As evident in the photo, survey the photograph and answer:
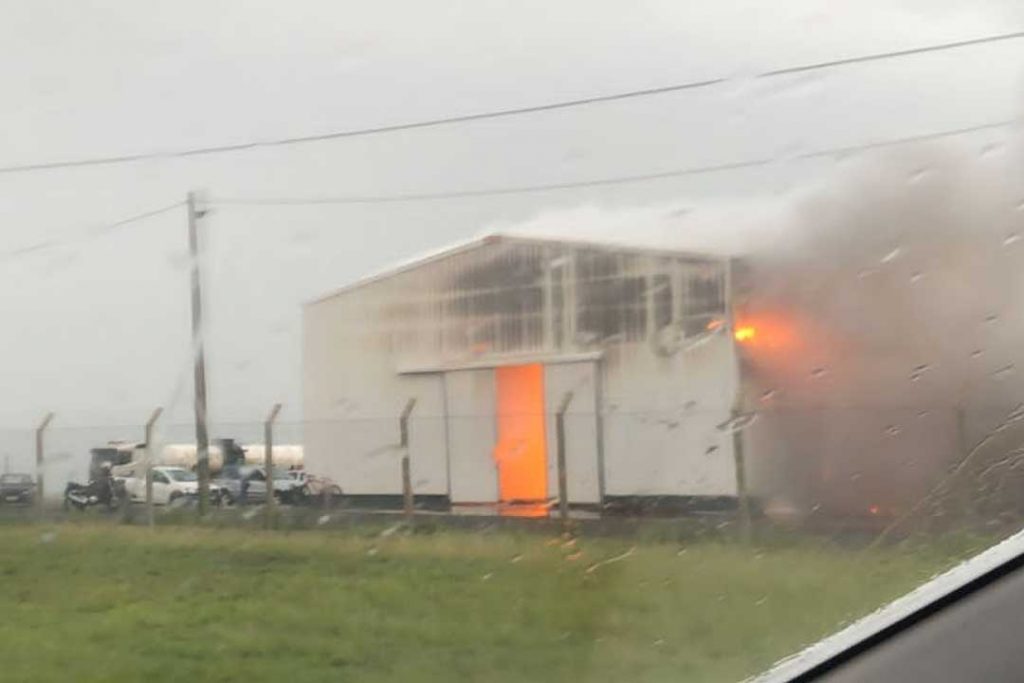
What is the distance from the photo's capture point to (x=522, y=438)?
17.1ft

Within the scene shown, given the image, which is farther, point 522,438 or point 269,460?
point 522,438

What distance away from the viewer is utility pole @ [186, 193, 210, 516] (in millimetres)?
4809

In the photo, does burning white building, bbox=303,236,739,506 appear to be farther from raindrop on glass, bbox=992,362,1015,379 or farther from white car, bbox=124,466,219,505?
raindrop on glass, bbox=992,362,1015,379

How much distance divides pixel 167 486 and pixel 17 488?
1.67ft

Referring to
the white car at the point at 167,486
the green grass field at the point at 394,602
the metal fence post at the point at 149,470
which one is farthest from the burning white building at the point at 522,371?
the metal fence post at the point at 149,470

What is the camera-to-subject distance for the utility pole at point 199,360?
481 cm

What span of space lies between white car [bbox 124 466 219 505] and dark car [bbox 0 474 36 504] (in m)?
0.34

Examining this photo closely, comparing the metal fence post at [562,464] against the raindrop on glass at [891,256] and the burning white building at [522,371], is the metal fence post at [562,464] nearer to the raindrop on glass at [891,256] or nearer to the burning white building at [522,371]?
the burning white building at [522,371]

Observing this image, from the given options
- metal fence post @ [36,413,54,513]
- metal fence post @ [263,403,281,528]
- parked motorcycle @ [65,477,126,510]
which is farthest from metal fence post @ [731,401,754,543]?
metal fence post @ [36,413,54,513]

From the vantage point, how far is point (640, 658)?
13.6 ft

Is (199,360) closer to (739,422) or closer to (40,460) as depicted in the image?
(40,460)

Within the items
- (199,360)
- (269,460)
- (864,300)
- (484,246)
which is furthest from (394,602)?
(864,300)

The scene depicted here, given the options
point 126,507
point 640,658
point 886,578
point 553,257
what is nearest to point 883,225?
point 553,257

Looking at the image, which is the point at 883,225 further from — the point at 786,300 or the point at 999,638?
the point at 999,638
